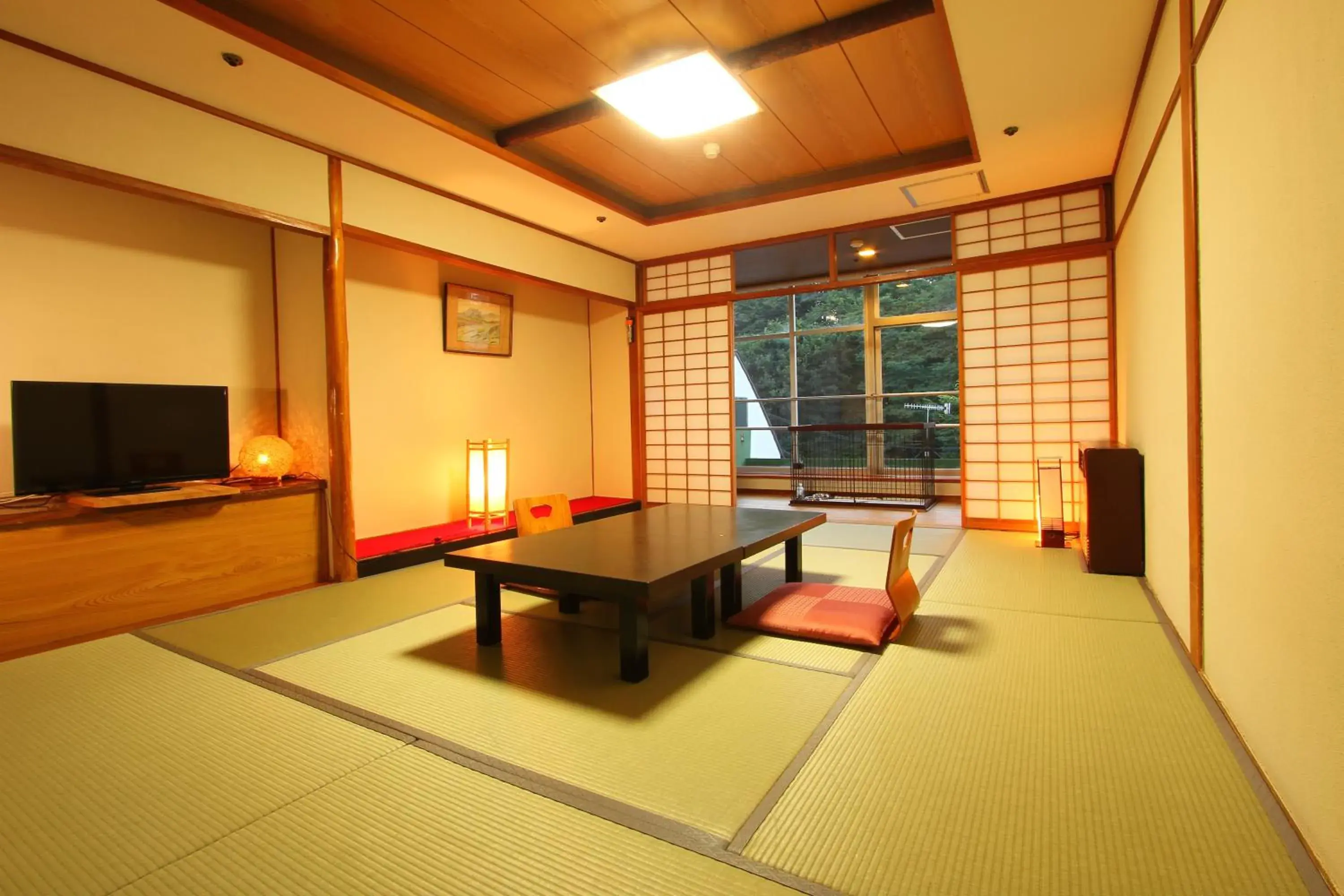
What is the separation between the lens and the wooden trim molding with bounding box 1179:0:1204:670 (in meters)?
2.04

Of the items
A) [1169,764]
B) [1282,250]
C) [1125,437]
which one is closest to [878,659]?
[1169,764]

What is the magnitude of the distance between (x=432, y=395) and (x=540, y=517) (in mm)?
2031

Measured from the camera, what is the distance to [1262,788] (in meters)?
1.48

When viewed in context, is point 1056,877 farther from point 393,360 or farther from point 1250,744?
point 393,360

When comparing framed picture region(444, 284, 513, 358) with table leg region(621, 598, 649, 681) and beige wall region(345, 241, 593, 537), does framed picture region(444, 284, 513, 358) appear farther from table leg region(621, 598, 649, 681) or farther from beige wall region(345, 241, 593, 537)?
table leg region(621, 598, 649, 681)

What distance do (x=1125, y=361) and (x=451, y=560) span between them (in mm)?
4246

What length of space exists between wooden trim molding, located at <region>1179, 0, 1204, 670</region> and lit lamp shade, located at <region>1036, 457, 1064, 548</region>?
2.25 metres

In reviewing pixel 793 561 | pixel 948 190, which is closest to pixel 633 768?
pixel 793 561

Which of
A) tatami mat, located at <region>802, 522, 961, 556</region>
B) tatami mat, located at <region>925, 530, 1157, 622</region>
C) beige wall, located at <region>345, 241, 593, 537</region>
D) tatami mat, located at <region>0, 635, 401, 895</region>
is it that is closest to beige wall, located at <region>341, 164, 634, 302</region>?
beige wall, located at <region>345, 241, 593, 537</region>

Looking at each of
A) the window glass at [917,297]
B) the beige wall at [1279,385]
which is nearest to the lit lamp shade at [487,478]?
the beige wall at [1279,385]

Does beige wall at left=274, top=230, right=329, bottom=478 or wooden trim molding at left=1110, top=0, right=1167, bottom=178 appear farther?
beige wall at left=274, top=230, right=329, bottom=478

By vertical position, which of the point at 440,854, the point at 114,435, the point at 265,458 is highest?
the point at 114,435

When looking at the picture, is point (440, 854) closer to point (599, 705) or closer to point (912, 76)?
point (599, 705)

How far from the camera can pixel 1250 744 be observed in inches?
64.4
